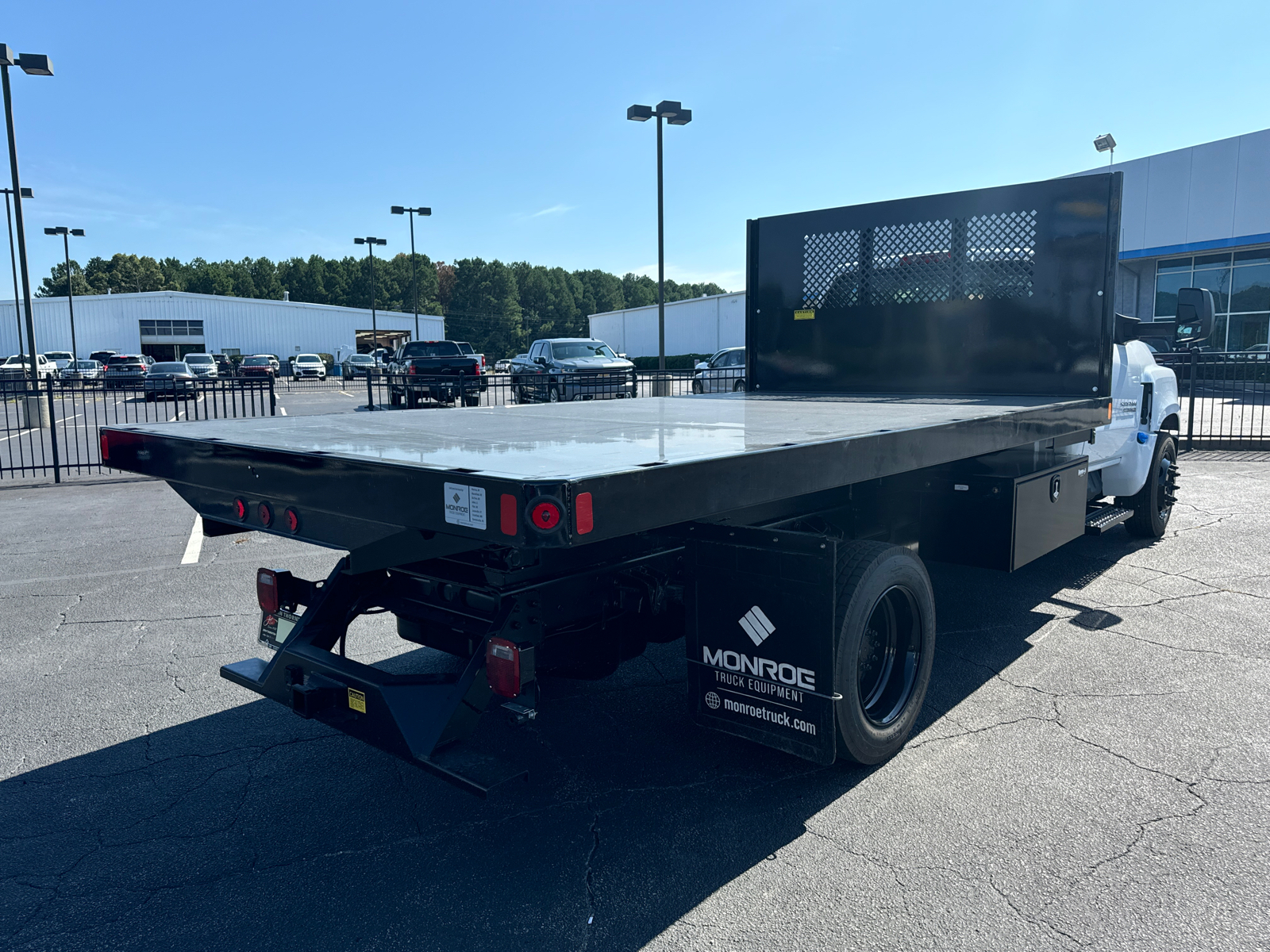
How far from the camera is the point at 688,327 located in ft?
188

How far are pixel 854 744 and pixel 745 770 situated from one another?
51 centimetres

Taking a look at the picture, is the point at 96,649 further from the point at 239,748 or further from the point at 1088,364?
the point at 1088,364

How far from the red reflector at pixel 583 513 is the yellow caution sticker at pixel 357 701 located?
51.8 inches

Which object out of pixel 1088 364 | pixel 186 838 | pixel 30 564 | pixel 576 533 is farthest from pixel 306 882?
pixel 30 564

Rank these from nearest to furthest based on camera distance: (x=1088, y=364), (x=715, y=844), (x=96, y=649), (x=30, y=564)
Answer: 1. (x=715, y=844)
2. (x=96, y=649)
3. (x=1088, y=364)
4. (x=30, y=564)

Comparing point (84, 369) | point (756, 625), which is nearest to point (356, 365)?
point (84, 369)

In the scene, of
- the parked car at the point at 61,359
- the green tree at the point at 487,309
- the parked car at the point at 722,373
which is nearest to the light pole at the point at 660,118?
the parked car at the point at 722,373

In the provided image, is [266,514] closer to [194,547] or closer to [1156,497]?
[194,547]

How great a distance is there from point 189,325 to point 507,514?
84076mm

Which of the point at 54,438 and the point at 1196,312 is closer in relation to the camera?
the point at 1196,312

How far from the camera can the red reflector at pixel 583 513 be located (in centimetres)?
206

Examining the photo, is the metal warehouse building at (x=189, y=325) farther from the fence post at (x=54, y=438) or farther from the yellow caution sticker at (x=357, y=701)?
the yellow caution sticker at (x=357, y=701)

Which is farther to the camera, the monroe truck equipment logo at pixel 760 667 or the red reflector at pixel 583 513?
the monroe truck equipment logo at pixel 760 667

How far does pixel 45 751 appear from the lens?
378 cm
